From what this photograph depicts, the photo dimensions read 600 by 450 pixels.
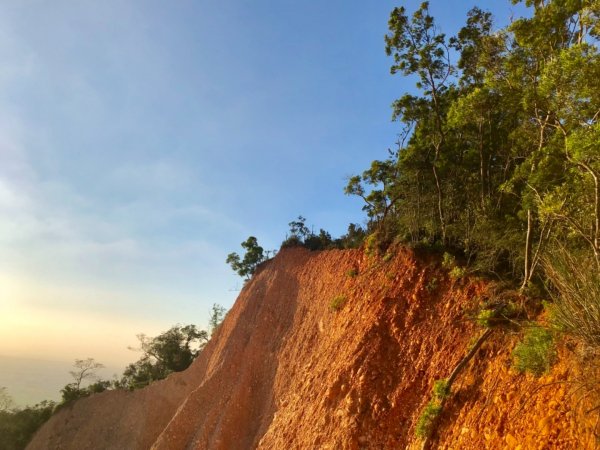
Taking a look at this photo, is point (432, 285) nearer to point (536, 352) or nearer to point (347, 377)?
point (347, 377)

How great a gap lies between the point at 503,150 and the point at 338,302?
837cm

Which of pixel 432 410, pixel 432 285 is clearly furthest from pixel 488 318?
pixel 432 285

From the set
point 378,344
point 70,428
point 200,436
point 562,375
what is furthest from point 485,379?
point 70,428

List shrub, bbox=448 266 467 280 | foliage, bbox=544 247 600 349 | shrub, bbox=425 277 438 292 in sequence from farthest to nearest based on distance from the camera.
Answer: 1. shrub, bbox=425 277 438 292
2. shrub, bbox=448 266 467 280
3. foliage, bbox=544 247 600 349

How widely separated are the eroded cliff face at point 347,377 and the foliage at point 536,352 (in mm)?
241

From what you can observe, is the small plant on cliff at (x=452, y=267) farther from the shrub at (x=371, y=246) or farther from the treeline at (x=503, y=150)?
the shrub at (x=371, y=246)

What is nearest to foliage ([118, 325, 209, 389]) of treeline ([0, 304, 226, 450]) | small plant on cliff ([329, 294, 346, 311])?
treeline ([0, 304, 226, 450])

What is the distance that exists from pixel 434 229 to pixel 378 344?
4.59 meters

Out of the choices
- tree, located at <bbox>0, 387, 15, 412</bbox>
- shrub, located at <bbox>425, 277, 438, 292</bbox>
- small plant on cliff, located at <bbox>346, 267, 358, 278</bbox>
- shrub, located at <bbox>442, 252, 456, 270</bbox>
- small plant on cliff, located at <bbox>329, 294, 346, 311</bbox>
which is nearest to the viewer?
shrub, located at <bbox>425, 277, 438, 292</bbox>

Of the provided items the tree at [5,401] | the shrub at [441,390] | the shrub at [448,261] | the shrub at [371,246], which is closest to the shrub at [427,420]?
the shrub at [441,390]

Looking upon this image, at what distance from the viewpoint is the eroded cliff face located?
866 cm

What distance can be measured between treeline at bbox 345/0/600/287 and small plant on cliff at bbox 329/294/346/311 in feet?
9.62

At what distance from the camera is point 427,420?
32.8ft

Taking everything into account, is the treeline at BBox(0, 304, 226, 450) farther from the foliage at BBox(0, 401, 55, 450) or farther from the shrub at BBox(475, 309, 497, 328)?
the shrub at BBox(475, 309, 497, 328)
